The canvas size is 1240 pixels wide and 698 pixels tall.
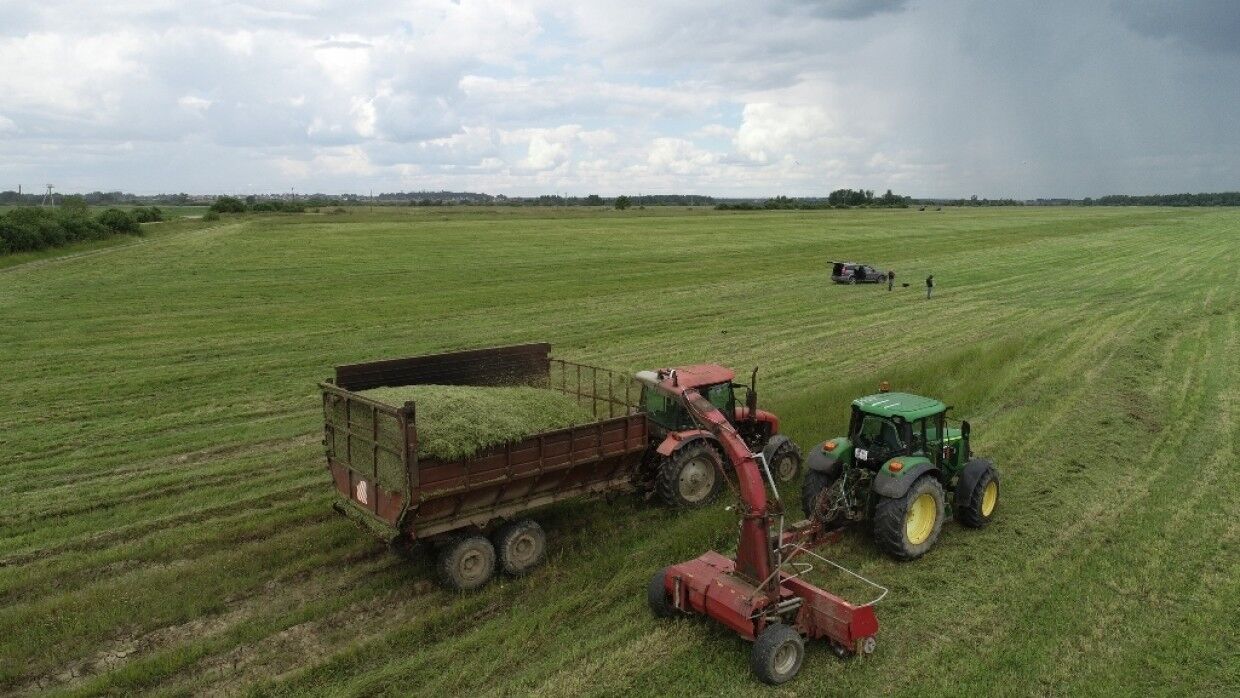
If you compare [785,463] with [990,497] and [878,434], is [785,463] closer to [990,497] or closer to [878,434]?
[878,434]

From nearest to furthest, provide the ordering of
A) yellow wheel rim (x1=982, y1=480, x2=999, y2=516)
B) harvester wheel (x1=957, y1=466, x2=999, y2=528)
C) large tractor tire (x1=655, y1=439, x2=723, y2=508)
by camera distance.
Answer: harvester wheel (x1=957, y1=466, x2=999, y2=528) → yellow wheel rim (x1=982, y1=480, x2=999, y2=516) → large tractor tire (x1=655, y1=439, x2=723, y2=508)

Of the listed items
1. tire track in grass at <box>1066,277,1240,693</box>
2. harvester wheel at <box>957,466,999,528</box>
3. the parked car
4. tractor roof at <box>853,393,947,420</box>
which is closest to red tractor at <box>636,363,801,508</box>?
A: tractor roof at <box>853,393,947,420</box>

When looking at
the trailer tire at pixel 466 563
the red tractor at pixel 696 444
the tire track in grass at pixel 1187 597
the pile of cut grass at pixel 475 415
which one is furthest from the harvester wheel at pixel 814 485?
the trailer tire at pixel 466 563

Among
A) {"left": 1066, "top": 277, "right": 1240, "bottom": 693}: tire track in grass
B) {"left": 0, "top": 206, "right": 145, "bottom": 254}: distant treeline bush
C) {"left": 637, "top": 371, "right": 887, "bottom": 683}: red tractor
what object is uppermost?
{"left": 0, "top": 206, "right": 145, "bottom": 254}: distant treeline bush

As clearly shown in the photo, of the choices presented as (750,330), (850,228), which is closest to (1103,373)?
(750,330)

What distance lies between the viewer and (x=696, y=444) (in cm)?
1105

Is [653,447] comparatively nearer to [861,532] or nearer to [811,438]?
[861,532]

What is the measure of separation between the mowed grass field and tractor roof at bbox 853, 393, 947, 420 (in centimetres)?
167

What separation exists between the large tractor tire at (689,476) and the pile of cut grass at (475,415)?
1.27m

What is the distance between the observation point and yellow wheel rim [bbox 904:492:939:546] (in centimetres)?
979

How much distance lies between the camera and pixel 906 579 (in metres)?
9.28

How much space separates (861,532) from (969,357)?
41.8ft

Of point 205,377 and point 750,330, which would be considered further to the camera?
point 750,330

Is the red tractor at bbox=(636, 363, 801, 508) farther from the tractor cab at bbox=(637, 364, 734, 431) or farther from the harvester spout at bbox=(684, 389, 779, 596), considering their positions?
the harvester spout at bbox=(684, 389, 779, 596)
